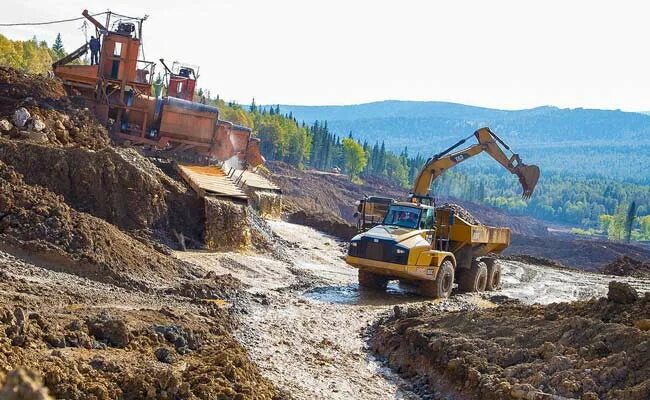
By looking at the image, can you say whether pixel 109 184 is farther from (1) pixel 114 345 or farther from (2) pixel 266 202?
(2) pixel 266 202

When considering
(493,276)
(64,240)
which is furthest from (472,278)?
(64,240)

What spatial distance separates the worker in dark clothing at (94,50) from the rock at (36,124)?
5.36 metres

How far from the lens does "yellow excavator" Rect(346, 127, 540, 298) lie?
1838 cm

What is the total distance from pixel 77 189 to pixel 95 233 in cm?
351

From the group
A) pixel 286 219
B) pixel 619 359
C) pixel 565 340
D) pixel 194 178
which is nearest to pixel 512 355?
pixel 565 340

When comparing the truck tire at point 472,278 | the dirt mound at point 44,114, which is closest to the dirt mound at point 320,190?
the dirt mound at point 44,114

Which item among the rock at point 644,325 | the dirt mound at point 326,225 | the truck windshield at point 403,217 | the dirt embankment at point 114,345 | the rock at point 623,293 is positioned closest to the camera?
the dirt embankment at point 114,345

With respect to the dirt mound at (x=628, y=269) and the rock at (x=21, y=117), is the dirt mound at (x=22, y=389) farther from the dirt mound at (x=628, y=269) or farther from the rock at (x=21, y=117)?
the dirt mound at (x=628, y=269)

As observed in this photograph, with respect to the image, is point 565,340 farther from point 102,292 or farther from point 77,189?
point 77,189

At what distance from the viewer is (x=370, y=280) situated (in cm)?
1998

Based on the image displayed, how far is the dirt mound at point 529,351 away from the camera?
31.7 ft

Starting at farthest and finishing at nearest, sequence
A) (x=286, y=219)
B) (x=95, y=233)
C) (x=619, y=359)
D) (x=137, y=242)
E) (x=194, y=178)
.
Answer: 1. (x=286, y=219)
2. (x=194, y=178)
3. (x=137, y=242)
4. (x=95, y=233)
5. (x=619, y=359)

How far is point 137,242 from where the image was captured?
18031 mm

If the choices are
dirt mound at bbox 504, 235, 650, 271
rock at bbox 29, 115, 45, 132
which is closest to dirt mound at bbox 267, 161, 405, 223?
dirt mound at bbox 504, 235, 650, 271
